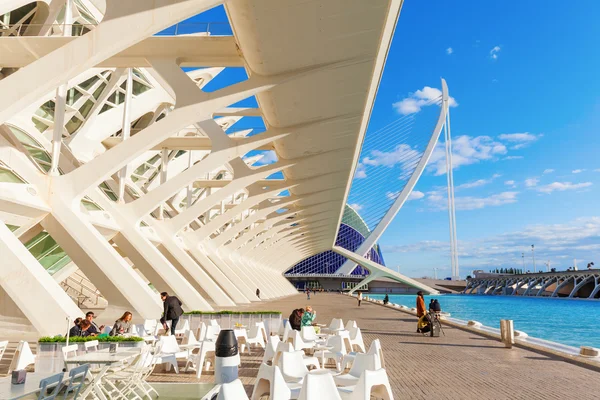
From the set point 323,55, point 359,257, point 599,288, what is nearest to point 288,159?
point 323,55

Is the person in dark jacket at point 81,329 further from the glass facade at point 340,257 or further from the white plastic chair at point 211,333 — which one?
the glass facade at point 340,257

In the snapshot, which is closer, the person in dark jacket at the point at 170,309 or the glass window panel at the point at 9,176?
the glass window panel at the point at 9,176

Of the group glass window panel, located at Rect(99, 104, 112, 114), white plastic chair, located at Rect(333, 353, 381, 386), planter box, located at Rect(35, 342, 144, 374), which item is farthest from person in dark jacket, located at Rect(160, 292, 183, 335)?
glass window panel, located at Rect(99, 104, 112, 114)

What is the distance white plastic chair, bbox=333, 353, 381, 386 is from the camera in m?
4.95

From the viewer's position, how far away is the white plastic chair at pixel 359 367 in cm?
495

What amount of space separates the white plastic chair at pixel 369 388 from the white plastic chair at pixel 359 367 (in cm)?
34

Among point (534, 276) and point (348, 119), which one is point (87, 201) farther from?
point (534, 276)

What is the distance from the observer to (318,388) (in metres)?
3.64

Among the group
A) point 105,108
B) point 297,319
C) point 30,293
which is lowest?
point 297,319

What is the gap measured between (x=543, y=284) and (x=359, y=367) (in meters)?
76.8

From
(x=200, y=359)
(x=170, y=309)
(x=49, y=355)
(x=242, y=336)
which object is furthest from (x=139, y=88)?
(x=200, y=359)

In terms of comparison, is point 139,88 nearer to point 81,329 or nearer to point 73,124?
point 73,124

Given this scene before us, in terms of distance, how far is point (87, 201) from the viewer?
474 inches

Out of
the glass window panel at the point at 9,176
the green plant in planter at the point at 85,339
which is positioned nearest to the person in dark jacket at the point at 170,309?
the green plant in planter at the point at 85,339
